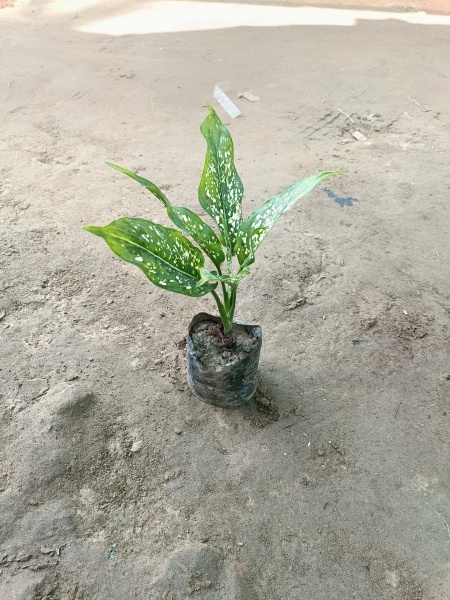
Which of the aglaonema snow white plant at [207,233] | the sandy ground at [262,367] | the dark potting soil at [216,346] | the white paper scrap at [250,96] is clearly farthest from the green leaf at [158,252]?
the white paper scrap at [250,96]

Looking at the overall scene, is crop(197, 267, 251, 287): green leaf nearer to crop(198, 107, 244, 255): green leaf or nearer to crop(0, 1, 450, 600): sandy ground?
crop(198, 107, 244, 255): green leaf

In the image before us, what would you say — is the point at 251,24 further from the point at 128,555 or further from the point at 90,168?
the point at 128,555

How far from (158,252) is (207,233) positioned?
246 millimetres

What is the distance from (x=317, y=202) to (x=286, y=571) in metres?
2.11

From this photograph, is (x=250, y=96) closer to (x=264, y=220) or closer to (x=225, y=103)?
(x=225, y=103)

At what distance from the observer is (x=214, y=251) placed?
178cm

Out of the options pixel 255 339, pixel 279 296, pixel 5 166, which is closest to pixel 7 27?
pixel 5 166

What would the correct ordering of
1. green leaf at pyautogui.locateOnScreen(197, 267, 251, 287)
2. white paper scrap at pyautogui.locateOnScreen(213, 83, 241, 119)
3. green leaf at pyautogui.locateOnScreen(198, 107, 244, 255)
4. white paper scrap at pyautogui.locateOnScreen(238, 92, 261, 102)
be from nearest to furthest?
green leaf at pyautogui.locateOnScreen(197, 267, 251, 287)
green leaf at pyautogui.locateOnScreen(198, 107, 244, 255)
white paper scrap at pyautogui.locateOnScreen(213, 83, 241, 119)
white paper scrap at pyautogui.locateOnScreen(238, 92, 261, 102)

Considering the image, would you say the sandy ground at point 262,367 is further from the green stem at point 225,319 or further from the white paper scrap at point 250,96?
the green stem at point 225,319

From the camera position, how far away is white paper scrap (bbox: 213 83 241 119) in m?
4.03

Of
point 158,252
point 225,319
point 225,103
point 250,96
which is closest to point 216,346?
point 225,319

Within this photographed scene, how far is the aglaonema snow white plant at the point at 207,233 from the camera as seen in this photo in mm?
1527

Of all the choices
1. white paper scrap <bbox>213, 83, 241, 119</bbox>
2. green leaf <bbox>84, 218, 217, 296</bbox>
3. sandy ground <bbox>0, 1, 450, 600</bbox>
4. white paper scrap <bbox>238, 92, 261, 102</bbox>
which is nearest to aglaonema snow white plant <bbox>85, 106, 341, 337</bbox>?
green leaf <bbox>84, 218, 217, 296</bbox>

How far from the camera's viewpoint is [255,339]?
6.39 feet
